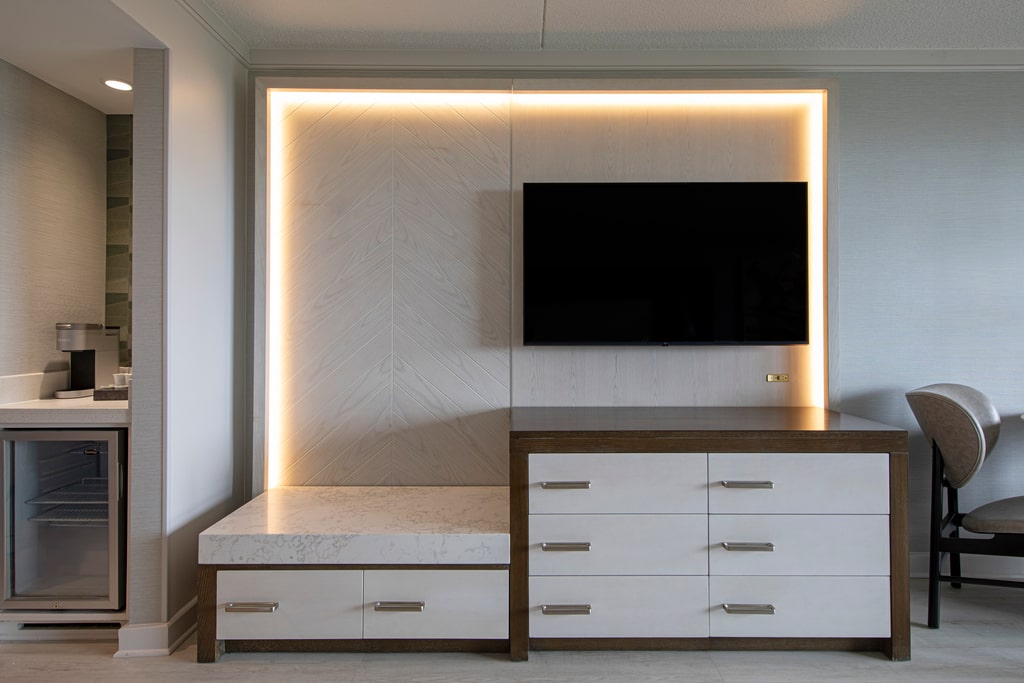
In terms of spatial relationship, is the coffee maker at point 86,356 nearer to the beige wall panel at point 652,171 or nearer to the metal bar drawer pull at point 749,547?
the beige wall panel at point 652,171

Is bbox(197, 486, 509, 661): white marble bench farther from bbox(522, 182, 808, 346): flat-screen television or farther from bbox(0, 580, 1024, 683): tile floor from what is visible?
bbox(522, 182, 808, 346): flat-screen television

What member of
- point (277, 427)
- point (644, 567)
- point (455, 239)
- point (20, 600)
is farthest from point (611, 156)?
point (20, 600)

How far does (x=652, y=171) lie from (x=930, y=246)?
134cm

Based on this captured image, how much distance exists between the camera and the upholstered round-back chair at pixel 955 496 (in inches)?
95.3

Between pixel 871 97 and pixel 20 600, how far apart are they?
162 inches

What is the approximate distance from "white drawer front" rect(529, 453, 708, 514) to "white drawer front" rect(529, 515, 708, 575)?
43 mm

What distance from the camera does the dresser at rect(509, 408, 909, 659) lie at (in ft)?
Answer: 7.37

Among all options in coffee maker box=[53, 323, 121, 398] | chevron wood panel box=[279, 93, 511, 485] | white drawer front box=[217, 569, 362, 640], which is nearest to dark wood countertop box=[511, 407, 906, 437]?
chevron wood panel box=[279, 93, 511, 485]

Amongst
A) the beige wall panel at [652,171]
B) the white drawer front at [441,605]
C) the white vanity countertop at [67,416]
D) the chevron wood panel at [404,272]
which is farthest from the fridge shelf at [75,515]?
the beige wall panel at [652,171]

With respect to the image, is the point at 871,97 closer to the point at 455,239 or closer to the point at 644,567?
the point at 455,239

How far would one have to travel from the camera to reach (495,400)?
291 centimetres

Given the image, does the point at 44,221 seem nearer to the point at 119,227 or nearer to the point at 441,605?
the point at 119,227

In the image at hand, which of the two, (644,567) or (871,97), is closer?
(644,567)

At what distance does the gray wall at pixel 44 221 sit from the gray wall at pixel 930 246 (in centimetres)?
345
